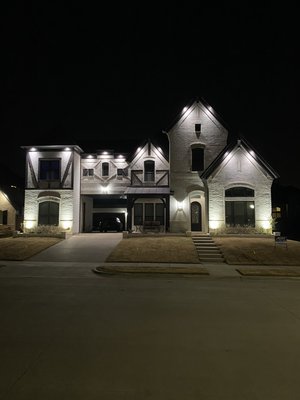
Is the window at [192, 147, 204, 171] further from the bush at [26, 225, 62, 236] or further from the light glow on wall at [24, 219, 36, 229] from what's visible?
the light glow on wall at [24, 219, 36, 229]

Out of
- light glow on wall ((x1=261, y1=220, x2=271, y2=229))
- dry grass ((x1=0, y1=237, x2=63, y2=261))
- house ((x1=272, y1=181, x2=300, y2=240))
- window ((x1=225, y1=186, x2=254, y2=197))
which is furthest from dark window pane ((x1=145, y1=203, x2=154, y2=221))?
house ((x1=272, y1=181, x2=300, y2=240))

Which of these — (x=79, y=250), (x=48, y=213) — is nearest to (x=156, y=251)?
(x=79, y=250)

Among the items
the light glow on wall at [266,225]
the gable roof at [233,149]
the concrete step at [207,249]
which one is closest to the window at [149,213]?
the gable roof at [233,149]

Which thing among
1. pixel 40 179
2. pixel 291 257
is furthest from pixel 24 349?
pixel 40 179

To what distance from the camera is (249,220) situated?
81.4 ft

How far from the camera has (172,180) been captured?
27.0 m

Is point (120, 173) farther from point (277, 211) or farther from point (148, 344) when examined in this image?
point (148, 344)

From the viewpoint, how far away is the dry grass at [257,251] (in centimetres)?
1709

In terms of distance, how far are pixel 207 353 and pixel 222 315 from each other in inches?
97.4

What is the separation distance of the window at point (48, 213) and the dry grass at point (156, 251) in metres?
7.64

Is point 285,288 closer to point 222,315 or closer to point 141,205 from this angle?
point 222,315

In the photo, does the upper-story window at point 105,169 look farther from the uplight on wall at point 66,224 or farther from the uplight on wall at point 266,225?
the uplight on wall at point 266,225

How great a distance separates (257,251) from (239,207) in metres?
6.29

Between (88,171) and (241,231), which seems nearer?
(241,231)
